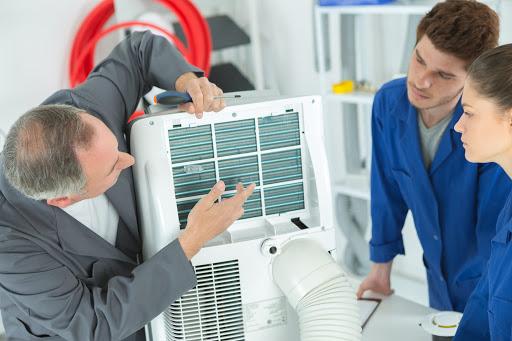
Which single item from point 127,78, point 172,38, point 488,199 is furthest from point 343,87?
point 127,78

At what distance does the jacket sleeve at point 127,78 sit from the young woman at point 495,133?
582 mm

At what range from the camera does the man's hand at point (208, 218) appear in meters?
1.11

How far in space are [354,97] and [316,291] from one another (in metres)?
1.65

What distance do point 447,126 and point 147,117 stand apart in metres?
0.79

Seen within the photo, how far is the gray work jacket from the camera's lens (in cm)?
110

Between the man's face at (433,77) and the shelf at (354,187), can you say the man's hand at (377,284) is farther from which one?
the shelf at (354,187)

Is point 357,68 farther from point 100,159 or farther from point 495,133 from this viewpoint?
point 100,159

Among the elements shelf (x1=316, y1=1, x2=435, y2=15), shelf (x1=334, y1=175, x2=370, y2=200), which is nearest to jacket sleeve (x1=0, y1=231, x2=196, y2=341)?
shelf (x1=316, y1=1, x2=435, y2=15)

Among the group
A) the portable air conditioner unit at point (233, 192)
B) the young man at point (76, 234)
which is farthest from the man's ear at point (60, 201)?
the portable air conditioner unit at point (233, 192)

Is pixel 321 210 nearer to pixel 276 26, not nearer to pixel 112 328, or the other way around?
pixel 112 328

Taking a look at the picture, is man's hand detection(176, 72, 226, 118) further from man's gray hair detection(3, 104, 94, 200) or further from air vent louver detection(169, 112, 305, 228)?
man's gray hair detection(3, 104, 94, 200)

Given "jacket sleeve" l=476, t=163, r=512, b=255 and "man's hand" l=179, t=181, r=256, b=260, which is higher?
"man's hand" l=179, t=181, r=256, b=260

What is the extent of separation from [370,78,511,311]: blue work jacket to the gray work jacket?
0.74 metres

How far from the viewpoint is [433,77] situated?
1.46 meters
